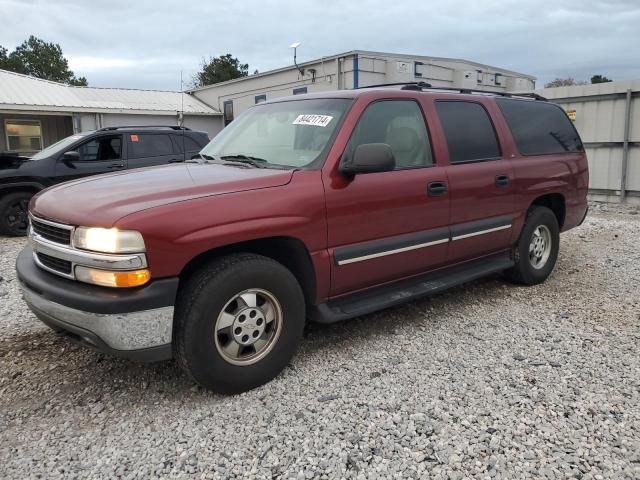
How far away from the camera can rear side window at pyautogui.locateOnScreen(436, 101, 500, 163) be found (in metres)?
4.18

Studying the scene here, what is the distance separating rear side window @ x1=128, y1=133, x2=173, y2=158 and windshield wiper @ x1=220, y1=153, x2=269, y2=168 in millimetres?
5695

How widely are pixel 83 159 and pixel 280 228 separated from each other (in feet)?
22.7

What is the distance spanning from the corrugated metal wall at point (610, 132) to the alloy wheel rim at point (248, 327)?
33.5 feet

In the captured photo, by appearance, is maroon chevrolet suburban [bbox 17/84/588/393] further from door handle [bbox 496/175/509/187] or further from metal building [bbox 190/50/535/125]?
metal building [bbox 190/50/535/125]

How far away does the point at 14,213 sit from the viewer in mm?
8180

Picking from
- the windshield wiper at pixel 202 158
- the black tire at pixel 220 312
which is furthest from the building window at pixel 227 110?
the black tire at pixel 220 312

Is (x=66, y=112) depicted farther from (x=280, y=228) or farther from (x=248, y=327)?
(x=248, y=327)

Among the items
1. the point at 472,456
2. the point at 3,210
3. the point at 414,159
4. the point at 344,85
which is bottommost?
the point at 472,456

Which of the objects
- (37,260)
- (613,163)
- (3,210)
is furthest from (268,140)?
(613,163)

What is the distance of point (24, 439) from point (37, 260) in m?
1.05

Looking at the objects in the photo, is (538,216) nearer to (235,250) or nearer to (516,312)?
(516,312)

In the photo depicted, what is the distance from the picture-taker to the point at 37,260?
3.10 metres

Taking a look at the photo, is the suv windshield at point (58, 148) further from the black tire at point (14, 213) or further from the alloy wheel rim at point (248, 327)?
the alloy wheel rim at point (248, 327)

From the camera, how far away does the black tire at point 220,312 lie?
275cm
